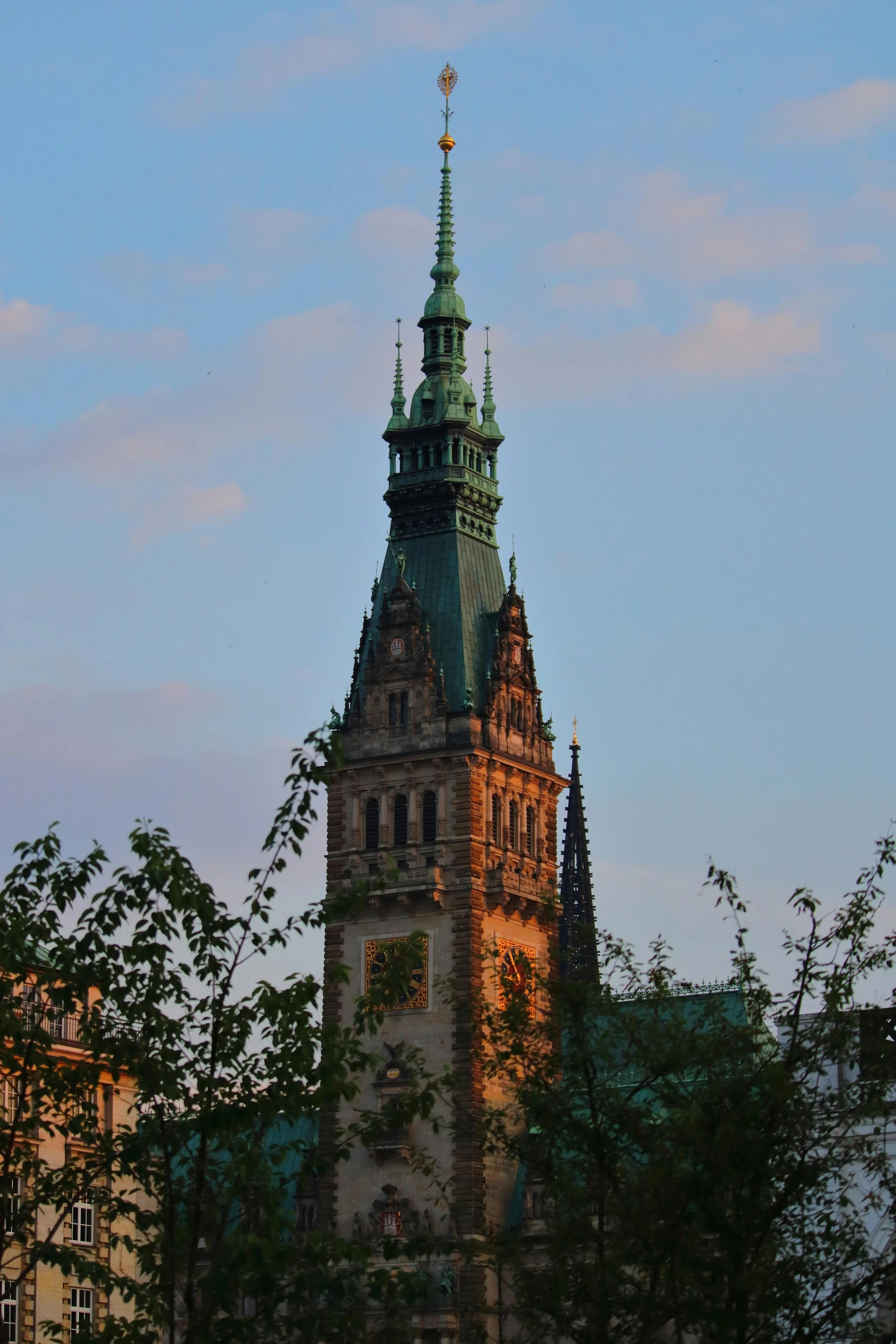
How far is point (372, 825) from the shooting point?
130625 millimetres

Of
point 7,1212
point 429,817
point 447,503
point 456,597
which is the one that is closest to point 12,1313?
point 7,1212

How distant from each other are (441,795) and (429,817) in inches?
57.8

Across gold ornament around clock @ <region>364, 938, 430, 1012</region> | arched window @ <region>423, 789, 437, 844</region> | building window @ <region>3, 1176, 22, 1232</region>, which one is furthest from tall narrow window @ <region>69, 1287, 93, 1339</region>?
building window @ <region>3, 1176, 22, 1232</region>

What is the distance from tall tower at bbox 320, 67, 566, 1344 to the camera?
12388 centimetres

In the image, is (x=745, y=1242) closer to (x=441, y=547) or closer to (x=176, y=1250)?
(x=176, y=1250)

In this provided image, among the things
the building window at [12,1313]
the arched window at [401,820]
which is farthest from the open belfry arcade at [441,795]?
the building window at [12,1313]

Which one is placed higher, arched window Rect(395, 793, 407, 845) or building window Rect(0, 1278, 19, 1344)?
arched window Rect(395, 793, 407, 845)

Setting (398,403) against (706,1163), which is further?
(398,403)

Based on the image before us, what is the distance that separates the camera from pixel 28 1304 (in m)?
89.2

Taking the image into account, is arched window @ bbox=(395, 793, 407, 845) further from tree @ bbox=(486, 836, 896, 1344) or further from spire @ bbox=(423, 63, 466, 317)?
tree @ bbox=(486, 836, 896, 1344)

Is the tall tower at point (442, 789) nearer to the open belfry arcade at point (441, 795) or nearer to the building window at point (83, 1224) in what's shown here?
the open belfry arcade at point (441, 795)

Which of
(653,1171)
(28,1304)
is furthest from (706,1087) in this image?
(28,1304)

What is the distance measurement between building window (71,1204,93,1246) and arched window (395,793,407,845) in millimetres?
37799

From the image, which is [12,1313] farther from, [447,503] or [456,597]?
[447,503]
